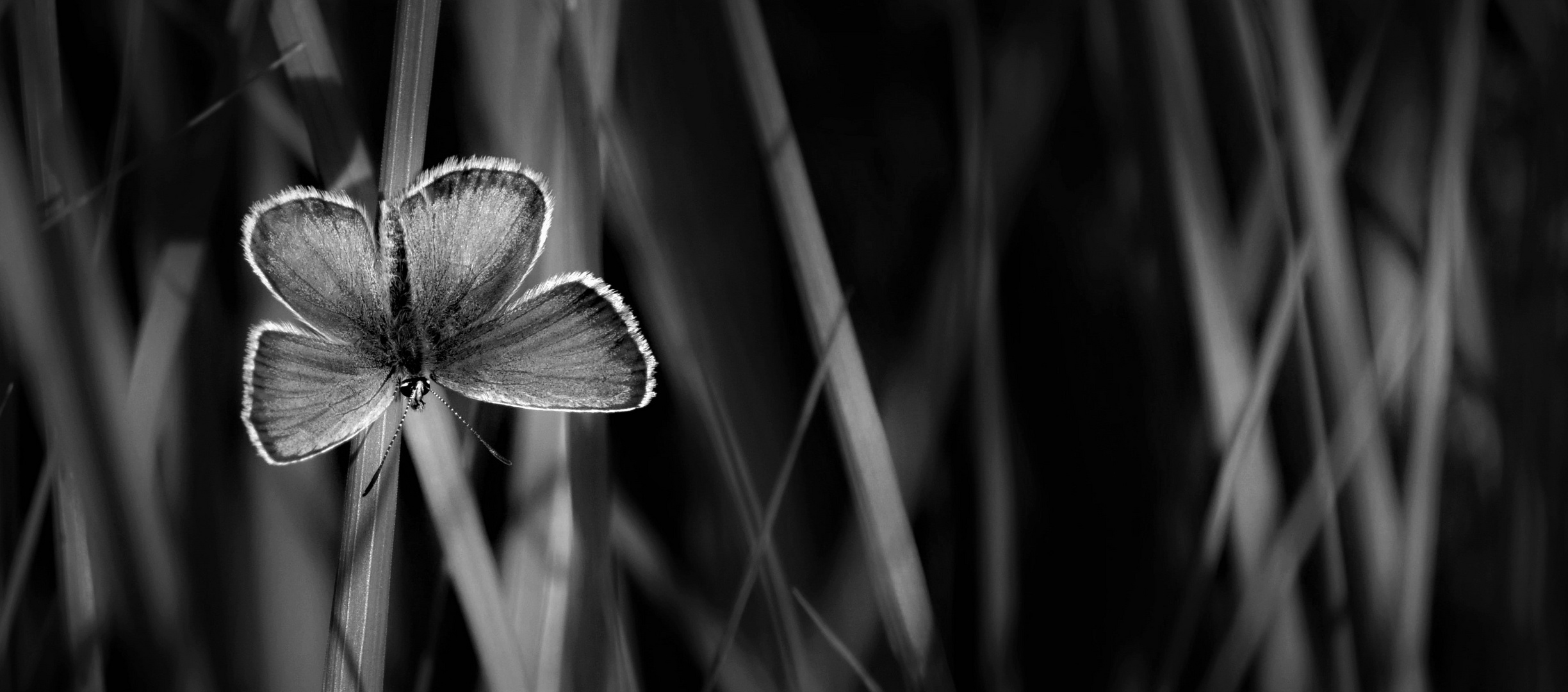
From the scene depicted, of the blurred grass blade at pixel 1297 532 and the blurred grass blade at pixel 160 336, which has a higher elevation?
the blurred grass blade at pixel 160 336

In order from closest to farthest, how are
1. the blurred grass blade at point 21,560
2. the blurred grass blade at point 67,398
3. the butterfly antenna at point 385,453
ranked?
the blurred grass blade at point 67,398, the butterfly antenna at point 385,453, the blurred grass blade at point 21,560

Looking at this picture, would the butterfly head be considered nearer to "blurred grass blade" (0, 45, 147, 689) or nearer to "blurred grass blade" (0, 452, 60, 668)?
"blurred grass blade" (0, 45, 147, 689)

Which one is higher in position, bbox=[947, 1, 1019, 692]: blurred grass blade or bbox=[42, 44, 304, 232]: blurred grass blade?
bbox=[42, 44, 304, 232]: blurred grass blade

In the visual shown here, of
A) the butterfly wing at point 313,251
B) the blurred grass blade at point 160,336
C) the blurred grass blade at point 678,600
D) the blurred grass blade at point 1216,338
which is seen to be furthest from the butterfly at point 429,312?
the blurred grass blade at point 1216,338

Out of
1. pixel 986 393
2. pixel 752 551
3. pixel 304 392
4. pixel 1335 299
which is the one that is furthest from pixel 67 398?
pixel 1335 299

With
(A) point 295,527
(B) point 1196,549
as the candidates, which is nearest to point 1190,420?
(B) point 1196,549

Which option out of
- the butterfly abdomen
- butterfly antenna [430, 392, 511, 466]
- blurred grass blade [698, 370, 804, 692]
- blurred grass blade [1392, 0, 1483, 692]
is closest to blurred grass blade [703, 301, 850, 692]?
blurred grass blade [698, 370, 804, 692]

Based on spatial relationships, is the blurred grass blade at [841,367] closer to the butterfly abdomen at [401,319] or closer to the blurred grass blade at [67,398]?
the butterfly abdomen at [401,319]
